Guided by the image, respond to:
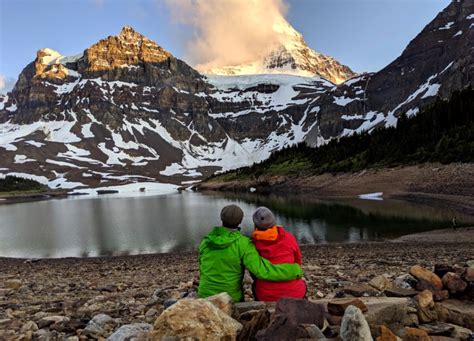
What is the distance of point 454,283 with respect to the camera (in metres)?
7.21

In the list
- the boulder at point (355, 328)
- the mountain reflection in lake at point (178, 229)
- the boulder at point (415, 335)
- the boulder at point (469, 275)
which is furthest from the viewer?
the mountain reflection in lake at point (178, 229)

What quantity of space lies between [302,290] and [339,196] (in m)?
72.1

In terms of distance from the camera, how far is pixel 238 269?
7.14 metres

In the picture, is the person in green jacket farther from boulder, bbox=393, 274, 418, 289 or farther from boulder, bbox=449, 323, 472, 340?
boulder, bbox=393, 274, 418, 289

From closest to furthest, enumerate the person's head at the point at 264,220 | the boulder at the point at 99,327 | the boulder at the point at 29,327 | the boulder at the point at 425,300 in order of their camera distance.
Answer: the boulder at the point at 425,300 → the person's head at the point at 264,220 → the boulder at the point at 99,327 → the boulder at the point at 29,327

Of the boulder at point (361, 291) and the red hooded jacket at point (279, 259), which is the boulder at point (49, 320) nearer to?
the red hooded jacket at point (279, 259)

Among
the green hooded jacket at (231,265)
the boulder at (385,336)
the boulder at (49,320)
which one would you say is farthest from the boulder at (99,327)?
the boulder at (385,336)

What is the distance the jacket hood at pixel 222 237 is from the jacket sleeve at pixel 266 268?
270 millimetres


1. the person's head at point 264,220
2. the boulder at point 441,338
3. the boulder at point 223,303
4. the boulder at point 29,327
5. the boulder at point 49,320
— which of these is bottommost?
the boulder at point 49,320

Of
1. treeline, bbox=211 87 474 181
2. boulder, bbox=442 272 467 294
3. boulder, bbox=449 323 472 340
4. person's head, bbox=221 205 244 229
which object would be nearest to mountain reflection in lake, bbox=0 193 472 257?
treeline, bbox=211 87 474 181

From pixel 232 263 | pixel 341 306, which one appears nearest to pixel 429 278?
pixel 341 306

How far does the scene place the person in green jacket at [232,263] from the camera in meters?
6.91

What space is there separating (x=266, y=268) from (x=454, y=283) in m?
3.42

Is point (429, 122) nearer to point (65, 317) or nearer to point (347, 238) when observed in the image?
point (347, 238)
